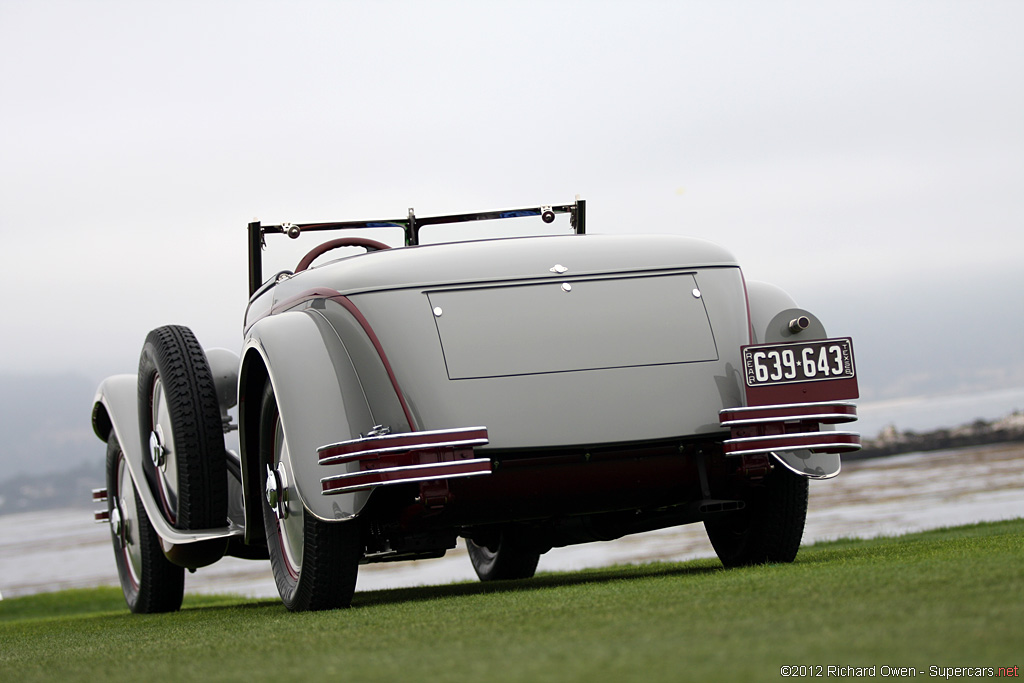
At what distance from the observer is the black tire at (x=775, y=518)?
543 cm

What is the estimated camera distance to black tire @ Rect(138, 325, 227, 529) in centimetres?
642

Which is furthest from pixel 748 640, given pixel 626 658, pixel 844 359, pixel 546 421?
pixel 844 359

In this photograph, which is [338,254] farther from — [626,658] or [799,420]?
[626,658]

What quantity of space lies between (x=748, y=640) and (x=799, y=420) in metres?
2.10

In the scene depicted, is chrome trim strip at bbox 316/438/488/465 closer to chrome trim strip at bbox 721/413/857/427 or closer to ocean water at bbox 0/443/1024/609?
chrome trim strip at bbox 721/413/857/427

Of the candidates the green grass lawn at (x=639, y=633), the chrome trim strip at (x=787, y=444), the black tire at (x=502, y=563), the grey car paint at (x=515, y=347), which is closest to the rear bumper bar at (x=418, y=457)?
the grey car paint at (x=515, y=347)

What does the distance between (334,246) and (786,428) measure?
3248mm

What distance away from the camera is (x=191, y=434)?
644 cm

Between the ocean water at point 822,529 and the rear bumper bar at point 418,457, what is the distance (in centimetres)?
495

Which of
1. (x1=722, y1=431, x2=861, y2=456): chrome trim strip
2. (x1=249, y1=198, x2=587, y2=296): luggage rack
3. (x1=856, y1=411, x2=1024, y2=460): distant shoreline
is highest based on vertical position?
(x1=249, y1=198, x2=587, y2=296): luggage rack

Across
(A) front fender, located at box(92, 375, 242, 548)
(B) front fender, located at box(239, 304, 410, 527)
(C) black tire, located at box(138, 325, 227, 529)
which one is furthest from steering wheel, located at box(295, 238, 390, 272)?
(B) front fender, located at box(239, 304, 410, 527)

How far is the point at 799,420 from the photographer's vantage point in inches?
196

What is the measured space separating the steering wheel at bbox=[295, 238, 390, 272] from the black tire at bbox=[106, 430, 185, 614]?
66.3 inches

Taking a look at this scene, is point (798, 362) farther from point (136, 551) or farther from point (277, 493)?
point (136, 551)
